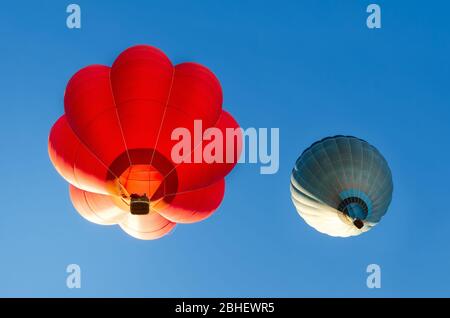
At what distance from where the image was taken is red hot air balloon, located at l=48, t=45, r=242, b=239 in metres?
6.71

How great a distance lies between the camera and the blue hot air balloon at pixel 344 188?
9.51 meters

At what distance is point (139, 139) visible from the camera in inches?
263

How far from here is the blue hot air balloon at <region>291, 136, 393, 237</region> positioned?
9508 mm

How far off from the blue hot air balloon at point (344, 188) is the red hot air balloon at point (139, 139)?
2.88 metres

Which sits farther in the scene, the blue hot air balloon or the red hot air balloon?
the blue hot air balloon

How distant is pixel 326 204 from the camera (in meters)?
9.63

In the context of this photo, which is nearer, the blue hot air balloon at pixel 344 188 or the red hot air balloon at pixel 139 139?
the red hot air balloon at pixel 139 139

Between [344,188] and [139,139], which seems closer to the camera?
[139,139]

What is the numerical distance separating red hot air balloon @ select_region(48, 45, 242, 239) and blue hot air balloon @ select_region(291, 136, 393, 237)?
9.46 feet

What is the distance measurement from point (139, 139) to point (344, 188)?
15.1 feet

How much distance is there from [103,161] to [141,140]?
62 cm

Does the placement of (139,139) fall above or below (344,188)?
below

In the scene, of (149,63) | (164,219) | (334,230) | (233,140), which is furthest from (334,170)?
(149,63)

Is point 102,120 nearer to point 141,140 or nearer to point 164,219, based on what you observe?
point 141,140
